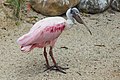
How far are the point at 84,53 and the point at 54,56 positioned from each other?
43 centimetres

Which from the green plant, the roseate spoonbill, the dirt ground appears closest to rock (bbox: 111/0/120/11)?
the dirt ground

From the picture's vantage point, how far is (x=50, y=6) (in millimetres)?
6629

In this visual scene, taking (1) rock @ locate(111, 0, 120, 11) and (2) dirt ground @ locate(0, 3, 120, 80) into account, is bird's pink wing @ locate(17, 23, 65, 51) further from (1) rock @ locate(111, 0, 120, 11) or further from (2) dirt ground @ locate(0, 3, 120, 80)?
(1) rock @ locate(111, 0, 120, 11)

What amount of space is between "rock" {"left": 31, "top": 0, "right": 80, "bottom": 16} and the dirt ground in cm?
12

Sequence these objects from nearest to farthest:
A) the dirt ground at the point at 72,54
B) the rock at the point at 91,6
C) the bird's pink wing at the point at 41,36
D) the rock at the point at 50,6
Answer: the bird's pink wing at the point at 41,36, the dirt ground at the point at 72,54, the rock at the point at 50,6, the rock at the point at 91,6

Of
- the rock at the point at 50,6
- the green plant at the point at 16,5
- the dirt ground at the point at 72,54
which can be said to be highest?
the green plant at the point at 16,5

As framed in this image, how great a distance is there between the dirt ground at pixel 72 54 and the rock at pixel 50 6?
12 centimetres

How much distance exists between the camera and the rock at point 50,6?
21.7 ft

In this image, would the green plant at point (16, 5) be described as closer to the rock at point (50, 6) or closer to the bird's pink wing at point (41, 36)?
the rock at point (50, 6)

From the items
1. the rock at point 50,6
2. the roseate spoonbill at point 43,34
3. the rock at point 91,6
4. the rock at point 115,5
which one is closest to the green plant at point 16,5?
the rock at point 50,6

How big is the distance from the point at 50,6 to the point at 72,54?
5.29ft

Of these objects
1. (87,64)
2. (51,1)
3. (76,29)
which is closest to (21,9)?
(51,1)

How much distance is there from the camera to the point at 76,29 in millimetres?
6250

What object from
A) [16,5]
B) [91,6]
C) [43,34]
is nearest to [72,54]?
[43,34]
